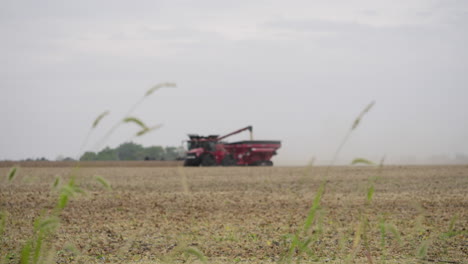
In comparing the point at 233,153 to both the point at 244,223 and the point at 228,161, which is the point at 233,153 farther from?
the point at 244,223

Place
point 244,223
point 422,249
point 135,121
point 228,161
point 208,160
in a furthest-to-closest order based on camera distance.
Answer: point 208,160
point 228,161
point 244,223
point 422,249
point 135,121

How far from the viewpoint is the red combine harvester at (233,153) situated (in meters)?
28.8

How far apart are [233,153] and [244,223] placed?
69.6 feet

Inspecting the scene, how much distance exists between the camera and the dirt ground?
566 centimetres

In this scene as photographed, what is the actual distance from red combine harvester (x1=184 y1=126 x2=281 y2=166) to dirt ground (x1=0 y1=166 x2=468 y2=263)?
47.9ft

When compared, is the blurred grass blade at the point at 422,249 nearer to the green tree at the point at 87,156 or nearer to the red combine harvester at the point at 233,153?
the green tree at the point at 87,156

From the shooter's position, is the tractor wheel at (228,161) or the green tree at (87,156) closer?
the green tree at (87,156)

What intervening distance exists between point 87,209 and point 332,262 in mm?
5451

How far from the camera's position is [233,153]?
29172mm

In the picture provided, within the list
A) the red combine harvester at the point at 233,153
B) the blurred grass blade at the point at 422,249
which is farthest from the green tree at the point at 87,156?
the red combine harvester at the point at 233,153

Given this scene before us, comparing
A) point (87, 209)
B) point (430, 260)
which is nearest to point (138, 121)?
point (430, 260)

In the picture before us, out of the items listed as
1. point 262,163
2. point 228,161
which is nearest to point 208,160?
point 228,161

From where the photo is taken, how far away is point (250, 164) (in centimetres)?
2883

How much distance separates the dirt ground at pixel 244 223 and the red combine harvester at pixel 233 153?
47.9ft
